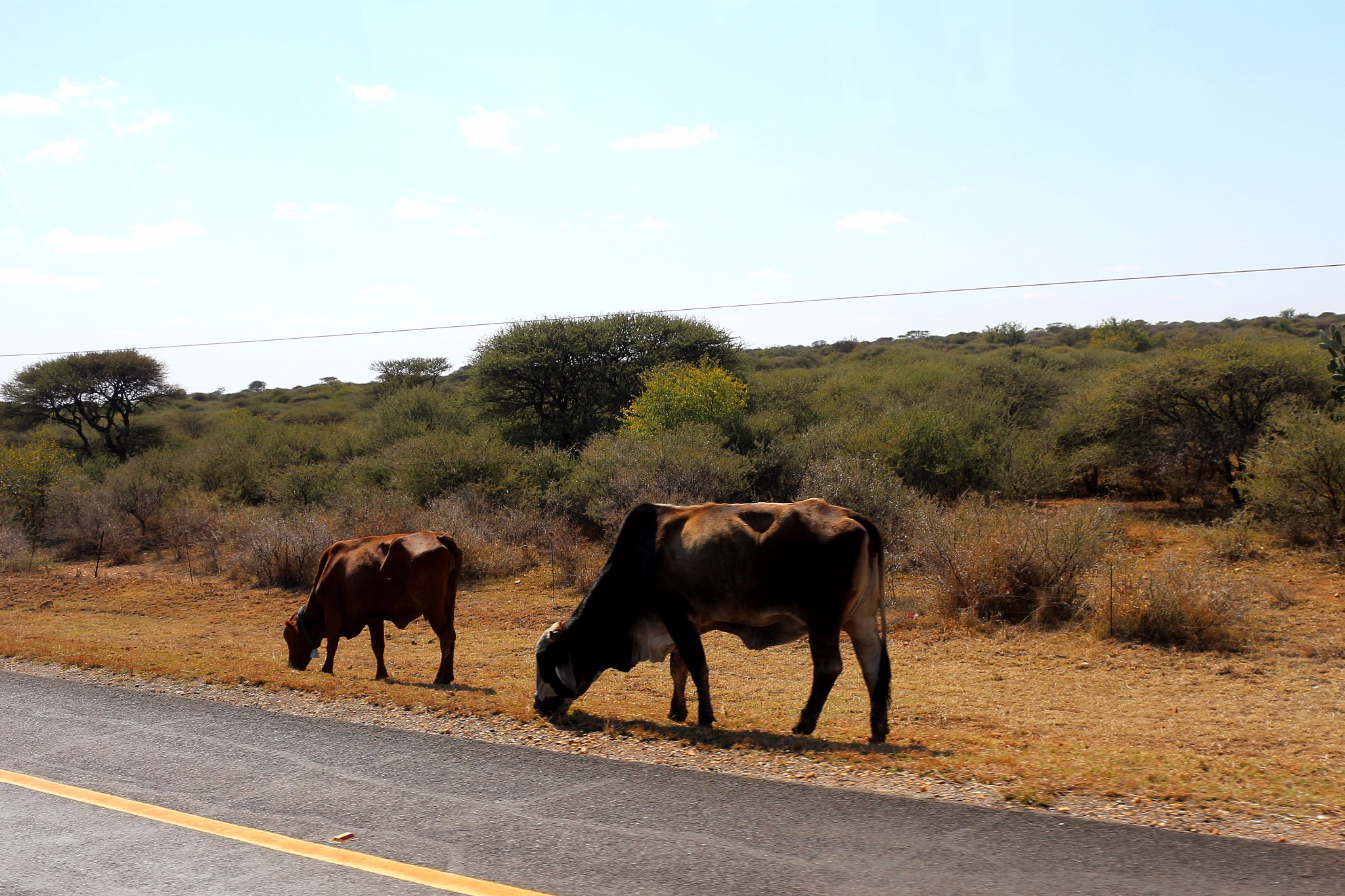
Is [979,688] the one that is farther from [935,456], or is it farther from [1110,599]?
[935,456]

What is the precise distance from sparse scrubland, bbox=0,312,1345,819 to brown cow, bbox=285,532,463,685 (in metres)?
0.74

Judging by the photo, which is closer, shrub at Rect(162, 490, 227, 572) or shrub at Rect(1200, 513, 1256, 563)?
shrub at Rect(1200, 513, 1256, 563)

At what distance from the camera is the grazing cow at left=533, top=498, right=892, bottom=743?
7.91m

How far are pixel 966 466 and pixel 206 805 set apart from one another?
2107 centimetres

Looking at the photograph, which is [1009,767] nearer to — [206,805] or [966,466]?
[206,805]

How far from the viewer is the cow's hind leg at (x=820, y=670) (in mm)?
7887

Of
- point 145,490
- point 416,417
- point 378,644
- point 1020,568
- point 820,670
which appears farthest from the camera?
point 416,417

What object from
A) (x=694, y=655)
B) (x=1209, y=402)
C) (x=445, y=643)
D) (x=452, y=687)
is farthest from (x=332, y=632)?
(x=1209, y=402)

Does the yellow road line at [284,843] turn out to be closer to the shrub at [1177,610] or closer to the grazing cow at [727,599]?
the grazing cow at [727,599]

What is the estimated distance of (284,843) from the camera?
530 cm

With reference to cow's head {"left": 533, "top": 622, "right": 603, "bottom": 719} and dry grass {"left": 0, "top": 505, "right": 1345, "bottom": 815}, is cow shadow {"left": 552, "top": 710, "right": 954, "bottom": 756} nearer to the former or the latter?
dry grass {"left": 0, "top": 505, "right": 1345, "bottom": 815}

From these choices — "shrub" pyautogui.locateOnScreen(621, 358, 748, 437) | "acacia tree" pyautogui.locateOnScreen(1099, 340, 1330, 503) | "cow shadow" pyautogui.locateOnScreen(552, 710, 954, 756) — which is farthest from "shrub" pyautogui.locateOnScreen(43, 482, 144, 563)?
"acacia tree" pyautogui.locateOnScreen(1099, 340, 1330, 503)

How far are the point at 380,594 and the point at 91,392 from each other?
41729mm

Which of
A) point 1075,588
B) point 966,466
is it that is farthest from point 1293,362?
point 1075,588
